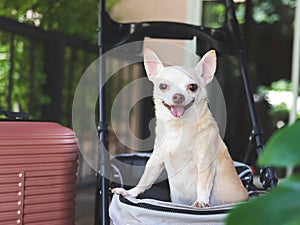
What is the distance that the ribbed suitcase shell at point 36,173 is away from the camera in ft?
3.95

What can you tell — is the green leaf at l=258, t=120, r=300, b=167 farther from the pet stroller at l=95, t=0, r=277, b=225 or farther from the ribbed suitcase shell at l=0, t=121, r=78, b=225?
the ribbed suitcase shell at l=0, t=121, r=78, b=225

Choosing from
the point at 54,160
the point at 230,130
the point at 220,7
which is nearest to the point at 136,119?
the point at 230,130

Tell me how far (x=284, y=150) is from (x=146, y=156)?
124cm

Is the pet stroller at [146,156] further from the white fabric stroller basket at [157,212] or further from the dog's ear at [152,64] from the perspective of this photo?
the dog's ear at [152,64]

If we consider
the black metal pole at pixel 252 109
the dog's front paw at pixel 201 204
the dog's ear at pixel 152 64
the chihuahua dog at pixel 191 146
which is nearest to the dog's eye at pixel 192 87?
the chihuahua dog at pixel 191 146

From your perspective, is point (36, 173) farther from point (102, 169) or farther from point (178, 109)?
point (178, 109)

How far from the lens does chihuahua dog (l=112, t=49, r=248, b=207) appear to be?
1.23m

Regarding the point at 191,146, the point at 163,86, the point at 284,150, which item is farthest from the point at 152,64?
the point at 284,150

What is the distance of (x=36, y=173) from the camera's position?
1.26 m

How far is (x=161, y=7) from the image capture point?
3.21 meters

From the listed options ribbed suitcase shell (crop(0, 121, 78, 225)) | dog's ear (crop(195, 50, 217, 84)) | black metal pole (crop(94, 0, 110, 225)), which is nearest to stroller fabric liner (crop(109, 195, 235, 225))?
black metal pole (crop(94, 0, 110, 225))

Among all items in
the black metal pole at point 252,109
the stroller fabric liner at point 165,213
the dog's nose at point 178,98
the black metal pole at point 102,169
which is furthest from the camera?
the black metal pole at point 252,109

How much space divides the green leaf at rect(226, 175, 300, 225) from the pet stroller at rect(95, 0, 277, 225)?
58 centimetres

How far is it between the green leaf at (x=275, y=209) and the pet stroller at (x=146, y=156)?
1.89 ft
